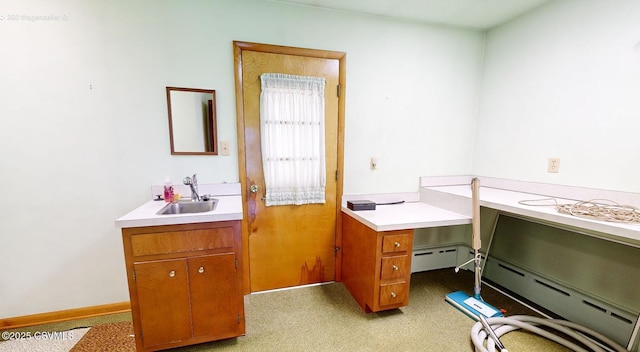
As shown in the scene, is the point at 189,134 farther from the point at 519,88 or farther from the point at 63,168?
the point at 519,88

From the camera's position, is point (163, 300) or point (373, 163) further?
point (373, 163)

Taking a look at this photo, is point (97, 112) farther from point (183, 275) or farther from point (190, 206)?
point (183, 275)

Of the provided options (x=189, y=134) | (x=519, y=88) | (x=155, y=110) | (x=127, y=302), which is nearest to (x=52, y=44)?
(x=155, y=110)

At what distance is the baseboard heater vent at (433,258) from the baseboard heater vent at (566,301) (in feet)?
1.19

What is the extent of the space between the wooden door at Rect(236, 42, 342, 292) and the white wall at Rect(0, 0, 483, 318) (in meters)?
0.12

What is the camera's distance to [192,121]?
1.90m

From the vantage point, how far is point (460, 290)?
2238mm

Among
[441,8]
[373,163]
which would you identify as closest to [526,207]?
[373,163]

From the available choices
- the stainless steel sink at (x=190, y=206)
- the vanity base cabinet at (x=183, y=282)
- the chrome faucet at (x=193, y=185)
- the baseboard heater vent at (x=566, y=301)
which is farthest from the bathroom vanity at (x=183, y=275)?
the baseboard heater vent at (x=566, y=301)

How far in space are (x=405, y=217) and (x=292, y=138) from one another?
113 cm

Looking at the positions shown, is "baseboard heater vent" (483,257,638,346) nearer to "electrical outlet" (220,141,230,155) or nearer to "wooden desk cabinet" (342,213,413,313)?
"wooden desk cabinet" (342,213,413,313)

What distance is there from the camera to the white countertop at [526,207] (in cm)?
124

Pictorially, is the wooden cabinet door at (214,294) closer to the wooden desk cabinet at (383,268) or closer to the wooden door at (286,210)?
the wooden door at (286,210)

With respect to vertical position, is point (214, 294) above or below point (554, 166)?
below
